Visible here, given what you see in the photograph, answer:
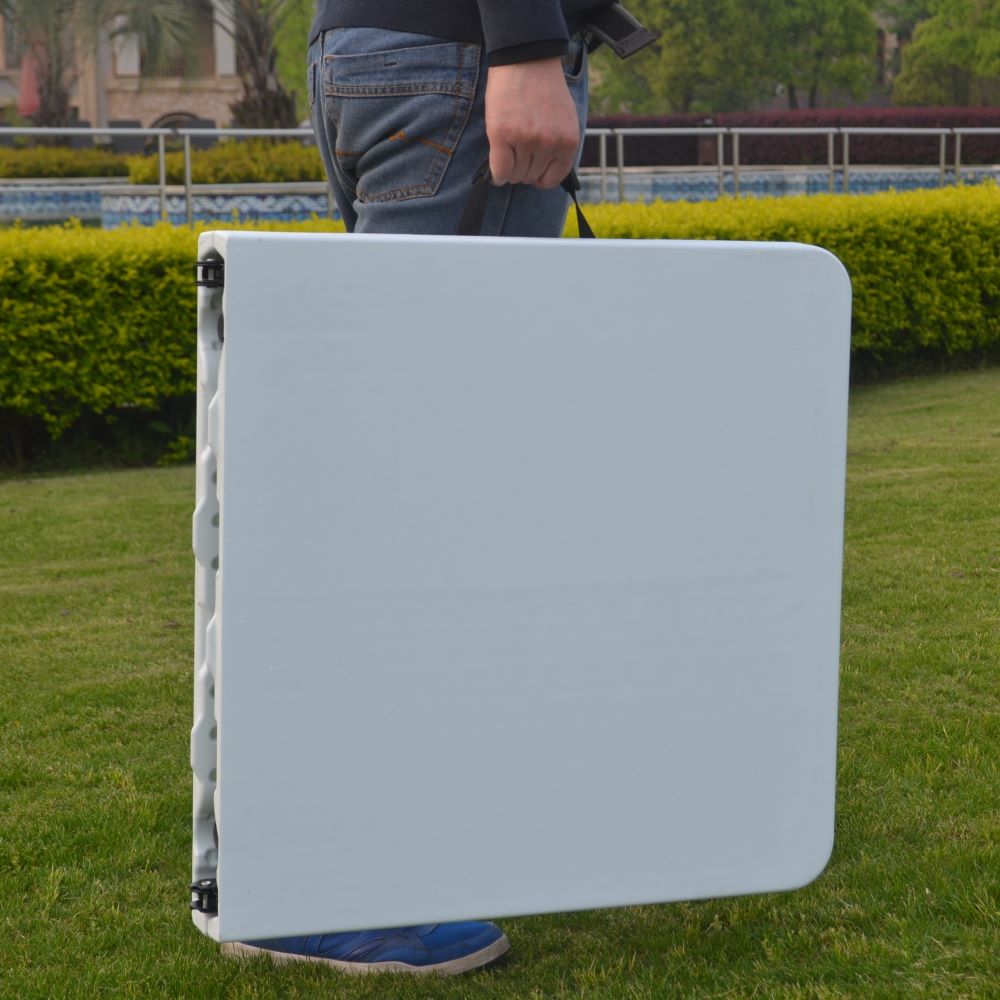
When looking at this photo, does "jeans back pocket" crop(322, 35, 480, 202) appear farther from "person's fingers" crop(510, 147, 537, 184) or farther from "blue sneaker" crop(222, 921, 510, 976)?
"blue sneaker" crop(222, 921, 510, 976)

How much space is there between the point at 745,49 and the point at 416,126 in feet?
122

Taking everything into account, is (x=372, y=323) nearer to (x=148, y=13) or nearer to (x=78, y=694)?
(x=78, y=694)

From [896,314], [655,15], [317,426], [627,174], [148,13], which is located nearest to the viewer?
[317,426]

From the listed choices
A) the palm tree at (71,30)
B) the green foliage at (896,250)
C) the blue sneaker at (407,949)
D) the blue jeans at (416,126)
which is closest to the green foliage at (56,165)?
the palm tree at (71,30)

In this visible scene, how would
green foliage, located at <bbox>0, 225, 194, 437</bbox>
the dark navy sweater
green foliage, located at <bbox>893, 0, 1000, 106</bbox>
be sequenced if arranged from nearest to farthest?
the dark navy sweater < green foliage, located at <bbox>0, 225, 194, 437</bbox> < green foliage, located at <bbox>893, 0, 1000, 106</bbox>

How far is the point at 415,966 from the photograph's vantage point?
→ 204 cm

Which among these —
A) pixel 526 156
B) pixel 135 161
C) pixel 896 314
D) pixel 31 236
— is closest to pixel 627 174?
pixel 135 161

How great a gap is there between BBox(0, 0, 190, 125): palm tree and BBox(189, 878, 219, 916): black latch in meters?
25.9

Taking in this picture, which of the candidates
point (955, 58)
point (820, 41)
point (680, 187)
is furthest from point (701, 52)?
point (680, 187)

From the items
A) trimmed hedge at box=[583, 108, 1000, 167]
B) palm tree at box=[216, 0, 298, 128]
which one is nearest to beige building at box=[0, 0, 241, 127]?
trimmed hedge at box=[583, 108, 1000, 167]

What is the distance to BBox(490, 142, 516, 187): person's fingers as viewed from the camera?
1.91 metres

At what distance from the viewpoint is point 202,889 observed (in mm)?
1772

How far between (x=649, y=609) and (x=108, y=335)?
→ 622 cm

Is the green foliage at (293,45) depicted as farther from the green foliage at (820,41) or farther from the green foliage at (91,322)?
the green foliage at (91,322)
